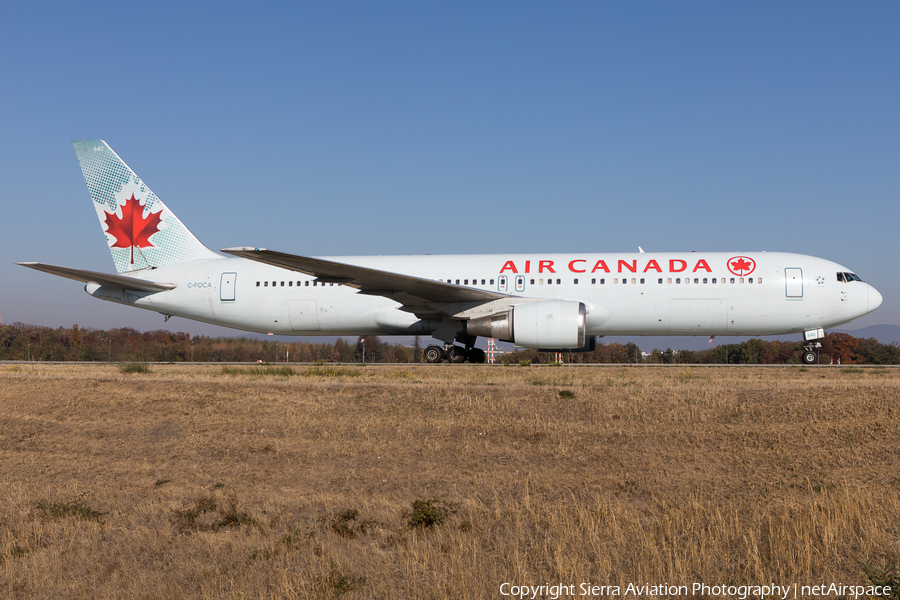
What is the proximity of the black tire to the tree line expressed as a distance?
268 cm

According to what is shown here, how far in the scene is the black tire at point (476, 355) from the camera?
73.5ft

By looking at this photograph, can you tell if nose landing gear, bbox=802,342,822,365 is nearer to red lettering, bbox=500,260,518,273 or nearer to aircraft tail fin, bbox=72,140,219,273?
red lettering, bbox=500,260,518,273

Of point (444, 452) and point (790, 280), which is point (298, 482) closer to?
point (444, 452)

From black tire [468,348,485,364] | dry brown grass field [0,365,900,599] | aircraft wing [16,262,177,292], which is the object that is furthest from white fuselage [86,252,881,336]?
dry brown grass field [0,365,900,599]

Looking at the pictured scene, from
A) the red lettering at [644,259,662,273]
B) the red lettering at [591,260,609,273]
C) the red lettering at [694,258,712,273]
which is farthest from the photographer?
the red lettering at [591,260,609,273]

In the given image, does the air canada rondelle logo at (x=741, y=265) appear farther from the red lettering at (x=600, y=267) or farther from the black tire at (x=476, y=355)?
the black tire at (x=476, y=355)

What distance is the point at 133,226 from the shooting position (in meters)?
25.4

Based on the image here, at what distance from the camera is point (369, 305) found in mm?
22547

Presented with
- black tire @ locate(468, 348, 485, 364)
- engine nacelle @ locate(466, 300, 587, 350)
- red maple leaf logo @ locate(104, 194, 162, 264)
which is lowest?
black tire @ locate(468, 348, 485, 364)

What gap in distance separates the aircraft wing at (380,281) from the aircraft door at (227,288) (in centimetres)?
508

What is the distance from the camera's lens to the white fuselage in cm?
2008

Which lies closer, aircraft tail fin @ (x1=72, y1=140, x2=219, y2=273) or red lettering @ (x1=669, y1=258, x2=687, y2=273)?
red lettering @ (x1=669, y1=258, x2=687, y2=273)

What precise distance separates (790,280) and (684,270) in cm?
320

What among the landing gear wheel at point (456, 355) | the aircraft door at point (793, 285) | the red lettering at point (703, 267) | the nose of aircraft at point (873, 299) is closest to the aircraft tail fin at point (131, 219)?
the landing gear wheel at point (456, 355)
